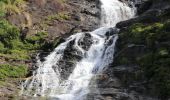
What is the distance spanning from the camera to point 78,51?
88.6 ft

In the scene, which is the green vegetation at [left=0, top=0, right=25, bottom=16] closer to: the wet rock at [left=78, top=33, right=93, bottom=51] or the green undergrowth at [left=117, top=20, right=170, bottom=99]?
the wet rock at [left=78, top=33, right=93, bottom=51]

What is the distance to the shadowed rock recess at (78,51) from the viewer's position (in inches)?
810

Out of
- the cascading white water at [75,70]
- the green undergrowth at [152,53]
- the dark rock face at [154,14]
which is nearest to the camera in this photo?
the green undergrowth at [152,53]

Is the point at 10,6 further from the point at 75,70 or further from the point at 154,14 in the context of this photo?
the point at 154,14

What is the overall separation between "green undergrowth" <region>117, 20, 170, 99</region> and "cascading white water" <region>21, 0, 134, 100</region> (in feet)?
5.29

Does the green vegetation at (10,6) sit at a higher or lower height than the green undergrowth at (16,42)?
higher

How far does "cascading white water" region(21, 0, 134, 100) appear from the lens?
22891mm

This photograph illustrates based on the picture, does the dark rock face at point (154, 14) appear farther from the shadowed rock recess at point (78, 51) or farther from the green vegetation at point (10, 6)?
the green vegetation at point (10, 6)

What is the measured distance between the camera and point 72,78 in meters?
24.6

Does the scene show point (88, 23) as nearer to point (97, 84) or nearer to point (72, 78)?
point (72, 78)

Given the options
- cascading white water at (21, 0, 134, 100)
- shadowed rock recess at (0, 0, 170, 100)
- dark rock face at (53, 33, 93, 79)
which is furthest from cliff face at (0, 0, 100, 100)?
dark rock face at (53, 33, 93, 79)

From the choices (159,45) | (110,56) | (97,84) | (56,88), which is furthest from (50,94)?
(159,45)

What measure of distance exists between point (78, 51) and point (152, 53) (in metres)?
6.67

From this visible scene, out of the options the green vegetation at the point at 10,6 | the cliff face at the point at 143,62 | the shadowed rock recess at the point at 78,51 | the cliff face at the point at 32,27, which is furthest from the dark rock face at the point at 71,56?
the green vegetation at the point at 10,6
